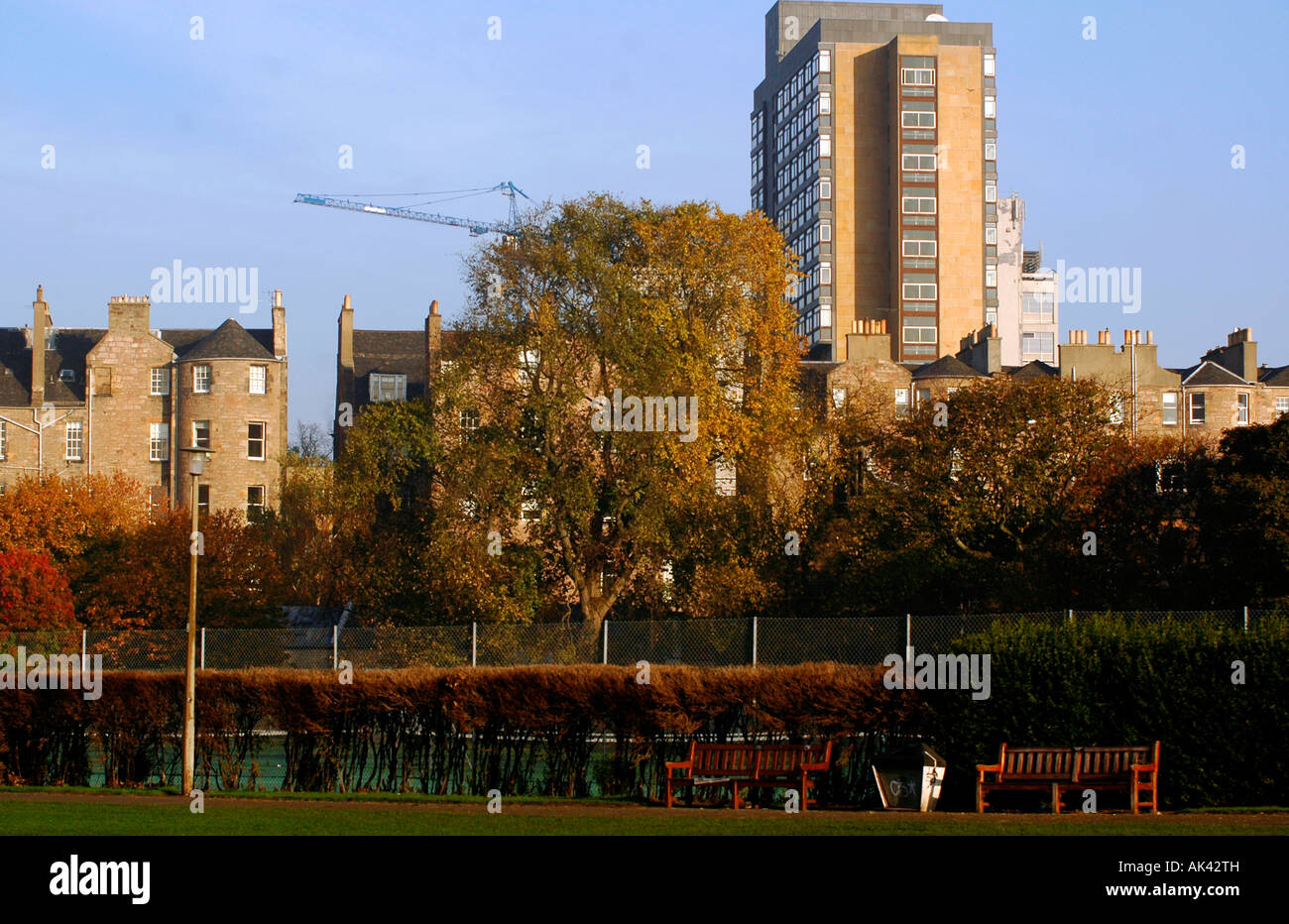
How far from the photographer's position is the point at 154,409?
3066 inches

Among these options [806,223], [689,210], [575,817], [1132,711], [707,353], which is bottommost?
[575,817]

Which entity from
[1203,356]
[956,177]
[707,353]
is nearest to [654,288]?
[707,353]

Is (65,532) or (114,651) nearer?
(114,651)

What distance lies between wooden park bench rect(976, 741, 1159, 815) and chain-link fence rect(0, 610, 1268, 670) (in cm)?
299

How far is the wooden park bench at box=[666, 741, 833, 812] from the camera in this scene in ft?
81.5

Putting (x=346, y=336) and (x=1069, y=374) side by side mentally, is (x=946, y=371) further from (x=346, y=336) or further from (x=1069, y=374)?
(x=346, y=336)

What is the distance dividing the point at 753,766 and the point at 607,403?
27138mm

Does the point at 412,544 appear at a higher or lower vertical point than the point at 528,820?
higher

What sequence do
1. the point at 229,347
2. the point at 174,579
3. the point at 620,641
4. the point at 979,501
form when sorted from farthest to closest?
the point at 229,347
the point at 174,579
the point at 979,501
the point at 620,641

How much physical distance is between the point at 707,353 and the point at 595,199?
706cm

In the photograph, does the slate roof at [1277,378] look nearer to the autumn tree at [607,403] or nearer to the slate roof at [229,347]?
the autumn tree at [607,403]

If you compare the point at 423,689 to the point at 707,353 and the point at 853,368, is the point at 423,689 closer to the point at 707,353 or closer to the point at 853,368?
the point at 707,353

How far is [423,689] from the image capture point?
91.7ft

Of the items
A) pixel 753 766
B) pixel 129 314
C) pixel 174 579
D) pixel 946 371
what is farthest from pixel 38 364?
pixel 753 766
